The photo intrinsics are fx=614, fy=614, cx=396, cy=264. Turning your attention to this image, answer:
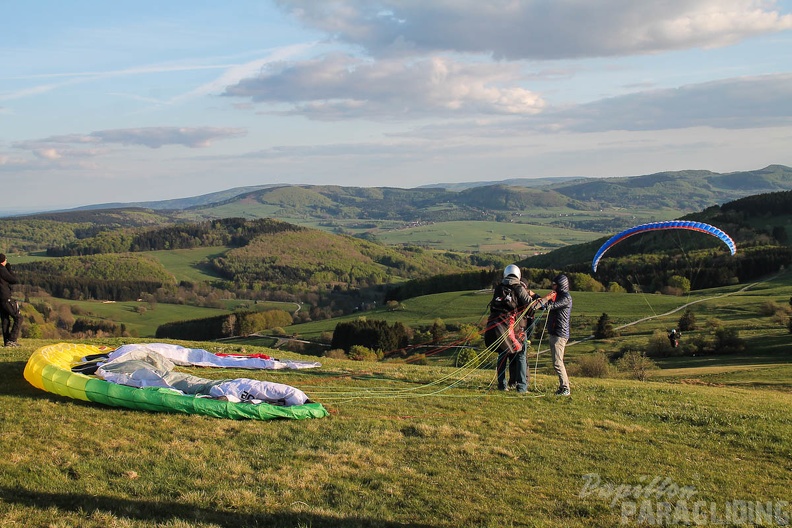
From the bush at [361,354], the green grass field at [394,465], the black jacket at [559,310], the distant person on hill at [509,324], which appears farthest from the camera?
the bush at [361,354]

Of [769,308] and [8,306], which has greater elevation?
[8,306]

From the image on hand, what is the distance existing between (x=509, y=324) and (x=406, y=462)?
603 centimetres

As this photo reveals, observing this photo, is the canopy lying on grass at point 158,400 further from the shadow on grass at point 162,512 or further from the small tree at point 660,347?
the small tree at point 660,347

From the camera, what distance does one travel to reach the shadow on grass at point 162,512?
7027 millimetres

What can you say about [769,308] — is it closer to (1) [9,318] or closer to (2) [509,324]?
(2) [509,324]

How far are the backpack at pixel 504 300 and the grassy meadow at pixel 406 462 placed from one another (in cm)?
204

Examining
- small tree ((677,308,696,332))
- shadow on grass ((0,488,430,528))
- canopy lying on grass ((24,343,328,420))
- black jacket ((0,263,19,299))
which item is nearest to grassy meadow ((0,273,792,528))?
shadow on grass ((0,488,430,528))

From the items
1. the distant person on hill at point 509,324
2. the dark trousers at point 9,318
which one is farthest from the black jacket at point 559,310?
the dark trousers at point 9,318

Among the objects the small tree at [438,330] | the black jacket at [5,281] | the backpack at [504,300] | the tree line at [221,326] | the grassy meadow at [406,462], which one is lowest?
the tree line at [221,326]

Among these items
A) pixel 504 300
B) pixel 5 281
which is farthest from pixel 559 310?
pixel 5 281

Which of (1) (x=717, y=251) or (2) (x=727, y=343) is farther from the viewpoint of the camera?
(1) (x=717, y=251)

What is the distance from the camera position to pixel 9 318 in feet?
58.3

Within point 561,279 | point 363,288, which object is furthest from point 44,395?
point 363,288

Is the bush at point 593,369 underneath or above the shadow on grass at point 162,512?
underneath
